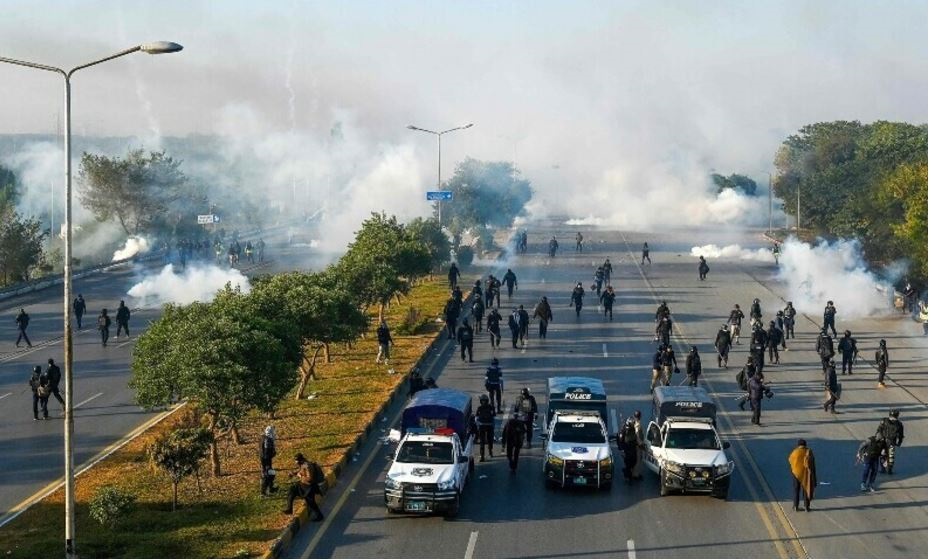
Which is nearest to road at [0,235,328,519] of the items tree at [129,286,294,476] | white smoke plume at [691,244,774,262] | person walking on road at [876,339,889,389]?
tree at [129,286,294,476]

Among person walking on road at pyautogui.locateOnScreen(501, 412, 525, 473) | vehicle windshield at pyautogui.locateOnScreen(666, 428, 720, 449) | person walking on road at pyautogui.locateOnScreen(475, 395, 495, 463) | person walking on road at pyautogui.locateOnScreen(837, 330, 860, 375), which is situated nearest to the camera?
vehicle windshield at pyautogui.locateOnScreen(666, 428, 720, 449)

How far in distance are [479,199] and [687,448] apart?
223ft

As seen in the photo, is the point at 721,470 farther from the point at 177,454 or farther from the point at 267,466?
the point at 177,454

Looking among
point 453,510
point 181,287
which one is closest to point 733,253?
point 181,287

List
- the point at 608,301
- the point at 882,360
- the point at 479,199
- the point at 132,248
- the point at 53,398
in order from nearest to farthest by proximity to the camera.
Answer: the point at 53,398 → the point at 882,360 → the point at 608,301 → the point at 132,248 → the point at 479,199

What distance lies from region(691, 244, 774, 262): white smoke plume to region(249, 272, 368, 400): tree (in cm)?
4561

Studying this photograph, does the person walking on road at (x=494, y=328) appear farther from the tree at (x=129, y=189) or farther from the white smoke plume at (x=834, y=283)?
the tree at (x=129, y=189)

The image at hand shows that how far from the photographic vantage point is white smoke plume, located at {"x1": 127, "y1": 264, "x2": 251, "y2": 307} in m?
52.4

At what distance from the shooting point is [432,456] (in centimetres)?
2080

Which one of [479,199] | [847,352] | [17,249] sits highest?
[479,199]

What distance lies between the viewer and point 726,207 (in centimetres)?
12694

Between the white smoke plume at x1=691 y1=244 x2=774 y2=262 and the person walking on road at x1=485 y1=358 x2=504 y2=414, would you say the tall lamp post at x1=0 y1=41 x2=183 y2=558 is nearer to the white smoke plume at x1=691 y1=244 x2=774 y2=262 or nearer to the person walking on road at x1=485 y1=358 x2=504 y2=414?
the person walking on road at x1=485 y1=358 x2=504 y2=414

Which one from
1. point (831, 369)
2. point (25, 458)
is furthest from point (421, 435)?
point (831, 369)

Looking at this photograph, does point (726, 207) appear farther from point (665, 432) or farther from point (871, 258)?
point (665, 432)
